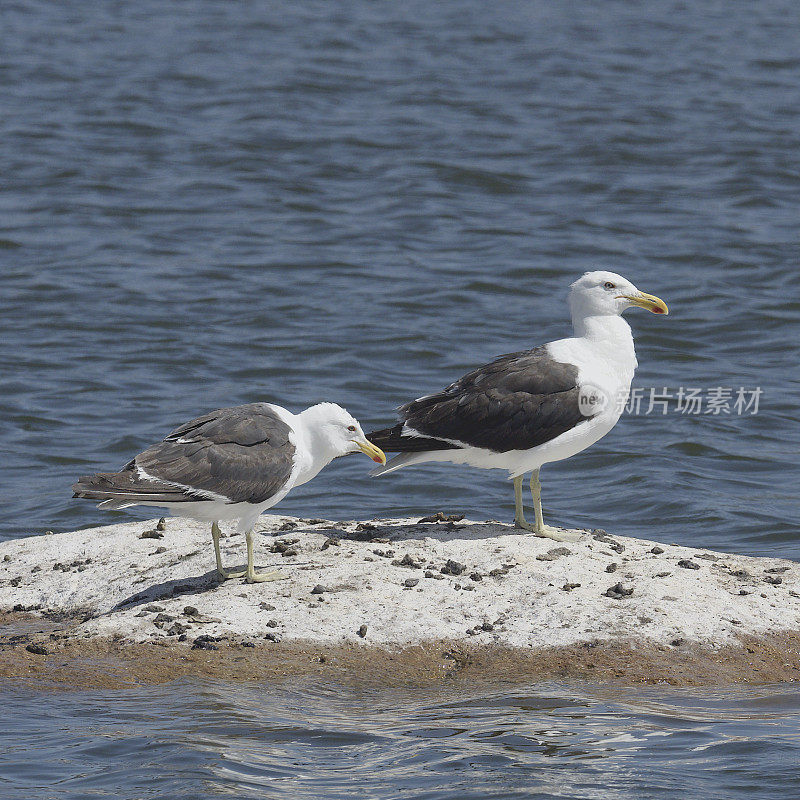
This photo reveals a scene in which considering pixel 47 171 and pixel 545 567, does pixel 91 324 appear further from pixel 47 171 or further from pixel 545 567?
pixel 545 567

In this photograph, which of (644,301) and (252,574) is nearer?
(252,574)

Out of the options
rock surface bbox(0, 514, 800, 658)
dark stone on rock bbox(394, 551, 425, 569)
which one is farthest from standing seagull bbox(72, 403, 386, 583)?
dark stone on rock bbox(394, 551, 425, 569)

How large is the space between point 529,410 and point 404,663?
2.21m

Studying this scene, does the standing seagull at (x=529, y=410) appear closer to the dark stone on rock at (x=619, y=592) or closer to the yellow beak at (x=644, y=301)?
the yellow beak at (x=644, y=301)

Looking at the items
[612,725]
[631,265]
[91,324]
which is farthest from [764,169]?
[612,725]

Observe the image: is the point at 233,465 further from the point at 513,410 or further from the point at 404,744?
the point at 404,744

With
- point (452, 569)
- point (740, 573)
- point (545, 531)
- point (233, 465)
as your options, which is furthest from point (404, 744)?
point (740, 573)

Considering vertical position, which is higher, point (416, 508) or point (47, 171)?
point (47, 171)

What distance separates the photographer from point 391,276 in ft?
67.4

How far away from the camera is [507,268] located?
2088 cm

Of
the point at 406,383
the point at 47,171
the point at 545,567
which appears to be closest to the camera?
the point at 545,567

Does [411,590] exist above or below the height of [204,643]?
above

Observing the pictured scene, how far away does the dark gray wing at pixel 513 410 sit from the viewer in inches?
384

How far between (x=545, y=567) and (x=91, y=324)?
10764 mm
